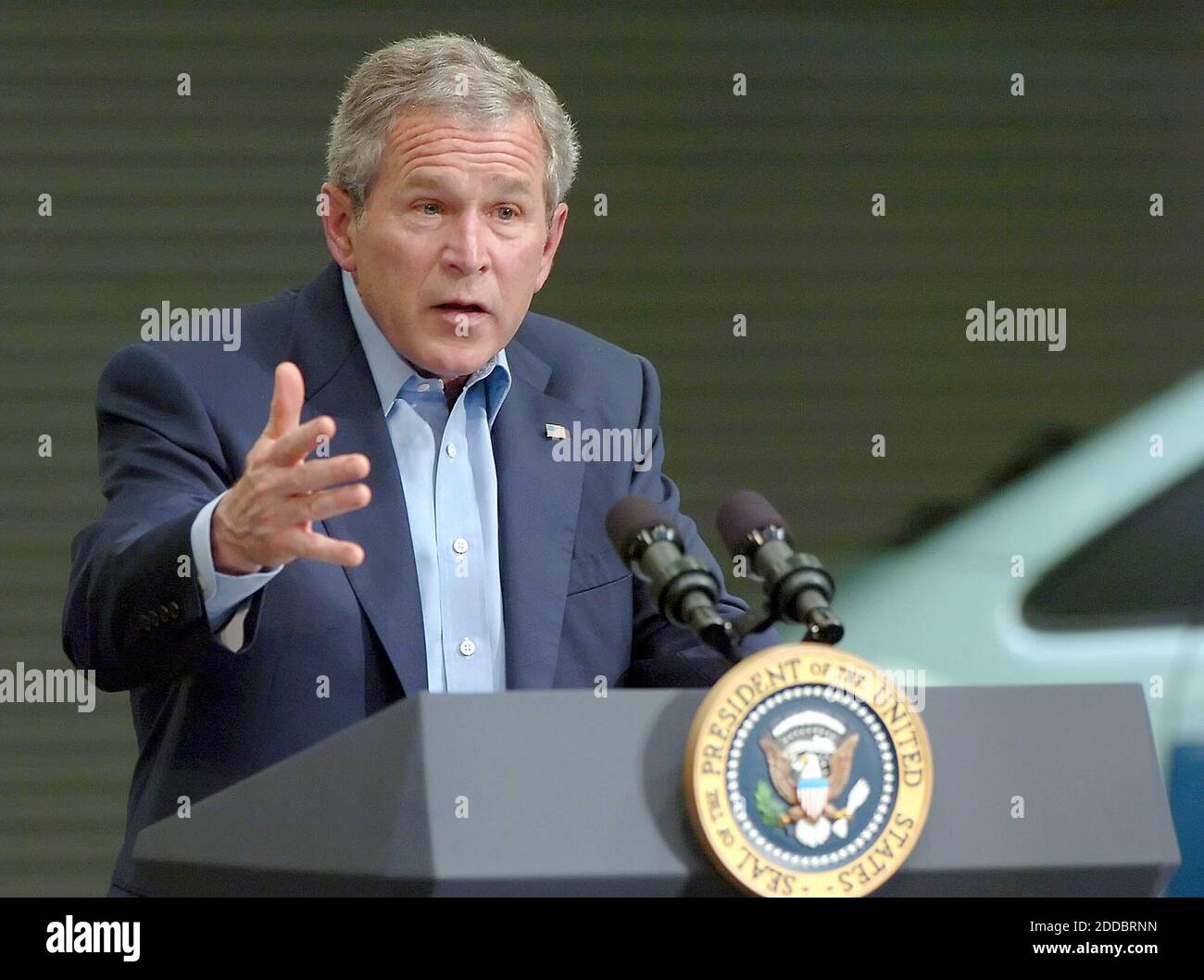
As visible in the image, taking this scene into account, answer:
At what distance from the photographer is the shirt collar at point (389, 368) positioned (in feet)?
8.35

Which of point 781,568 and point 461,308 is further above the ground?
point 461,308

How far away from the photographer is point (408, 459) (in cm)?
251

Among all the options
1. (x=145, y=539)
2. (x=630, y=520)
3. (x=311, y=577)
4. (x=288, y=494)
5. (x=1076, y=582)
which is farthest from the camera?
(x=1076, y=582)

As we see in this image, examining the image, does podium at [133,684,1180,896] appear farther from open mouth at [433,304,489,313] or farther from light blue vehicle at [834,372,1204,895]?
light blue vehicle at [834,372,1204,895]

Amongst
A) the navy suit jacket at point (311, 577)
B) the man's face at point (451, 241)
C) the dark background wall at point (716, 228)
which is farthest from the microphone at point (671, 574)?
the dark background wall at point (716, 228)

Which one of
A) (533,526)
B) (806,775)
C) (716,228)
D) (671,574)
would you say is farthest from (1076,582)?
(806,775)

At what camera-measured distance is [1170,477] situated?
4.64 m

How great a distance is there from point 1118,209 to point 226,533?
3.33 m

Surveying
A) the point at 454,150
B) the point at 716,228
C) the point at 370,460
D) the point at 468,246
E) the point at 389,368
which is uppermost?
the point at 716,228

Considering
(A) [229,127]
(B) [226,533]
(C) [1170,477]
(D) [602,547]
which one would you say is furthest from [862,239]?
(B) [226,533]

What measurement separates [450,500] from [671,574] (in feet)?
2.43

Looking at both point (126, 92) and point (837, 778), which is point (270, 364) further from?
point (126, 92)

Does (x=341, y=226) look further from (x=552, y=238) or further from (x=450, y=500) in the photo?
(x=450, y=500)

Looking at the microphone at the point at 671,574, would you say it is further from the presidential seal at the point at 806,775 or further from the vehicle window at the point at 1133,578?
the vehicle window at the point at 1133,578
